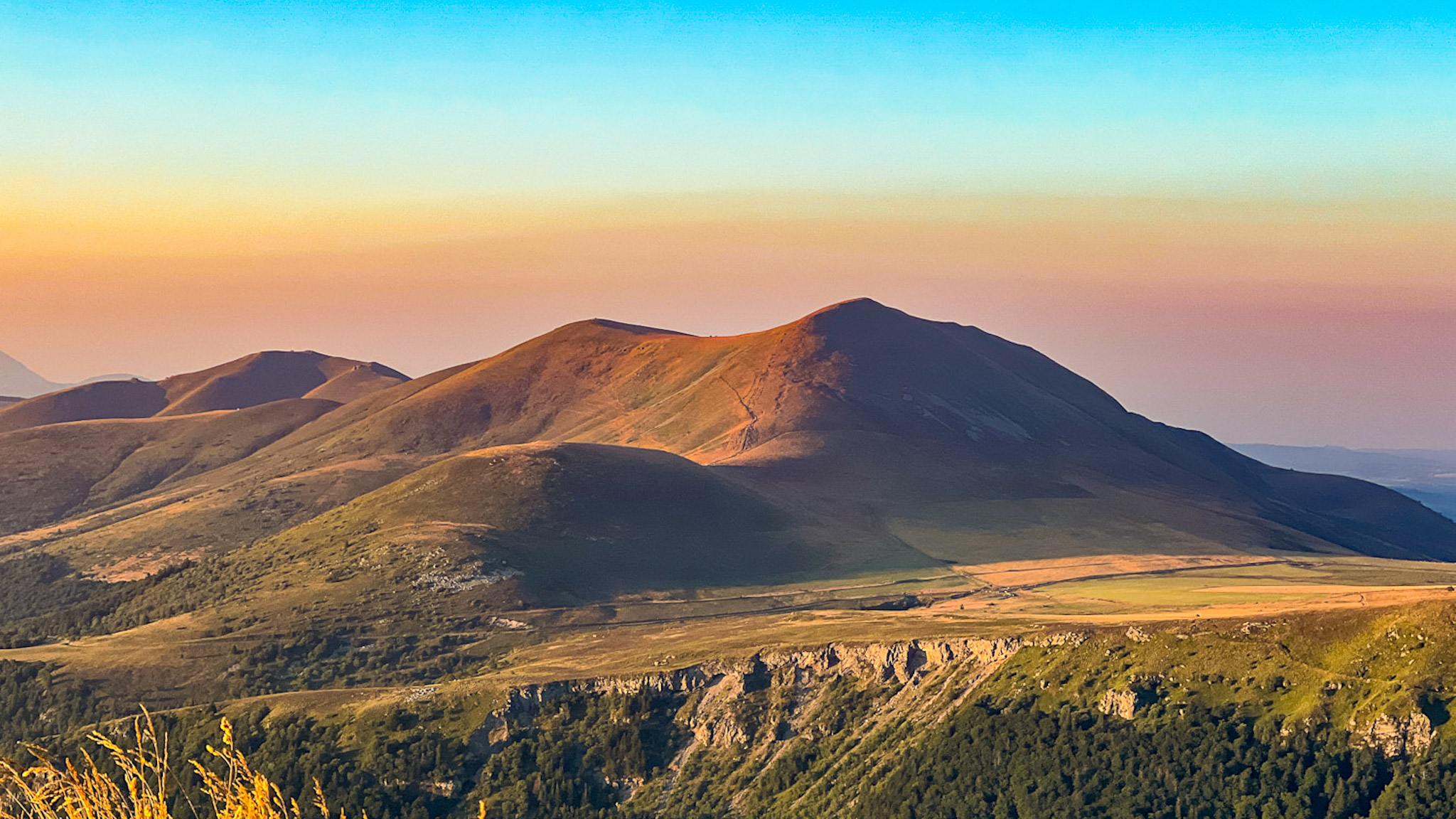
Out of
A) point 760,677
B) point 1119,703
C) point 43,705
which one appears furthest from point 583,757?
point 43,705

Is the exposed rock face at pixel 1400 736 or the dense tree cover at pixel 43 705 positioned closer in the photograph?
the exposed rock face at pixel 1400 736

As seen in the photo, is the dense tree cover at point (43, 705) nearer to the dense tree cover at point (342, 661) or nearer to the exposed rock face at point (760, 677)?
the dense tree cover at point (342, 661)

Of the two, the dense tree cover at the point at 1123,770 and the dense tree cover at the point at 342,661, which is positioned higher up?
the dense tree cover at the point at 342,661

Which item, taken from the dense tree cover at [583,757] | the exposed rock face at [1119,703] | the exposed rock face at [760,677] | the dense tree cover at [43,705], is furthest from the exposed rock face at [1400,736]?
the dense tree cover at [43,705]

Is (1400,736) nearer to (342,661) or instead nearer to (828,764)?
(828,764)

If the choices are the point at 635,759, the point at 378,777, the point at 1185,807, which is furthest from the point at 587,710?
the point at 1185,807

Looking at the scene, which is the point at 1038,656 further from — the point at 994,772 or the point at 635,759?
the point at 635,759
